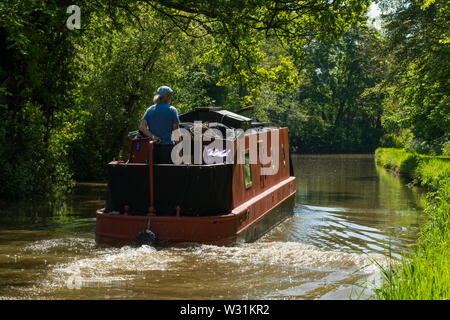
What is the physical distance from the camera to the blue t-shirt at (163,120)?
8.98m

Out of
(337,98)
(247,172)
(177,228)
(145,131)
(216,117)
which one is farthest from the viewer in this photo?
(337,98)

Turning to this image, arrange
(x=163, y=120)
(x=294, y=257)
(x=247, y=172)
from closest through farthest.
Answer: (x=294, y=257)
(x=163, y=120)
(x=247, y=172)

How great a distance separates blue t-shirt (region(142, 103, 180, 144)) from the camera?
8977 millimetres

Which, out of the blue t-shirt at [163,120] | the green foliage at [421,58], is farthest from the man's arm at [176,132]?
the green foliage at [421,58]

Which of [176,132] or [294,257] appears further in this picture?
[176,132]

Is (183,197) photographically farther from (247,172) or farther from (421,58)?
(421,58)

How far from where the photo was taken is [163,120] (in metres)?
9.00

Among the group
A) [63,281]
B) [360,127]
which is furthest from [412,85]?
[360,127]

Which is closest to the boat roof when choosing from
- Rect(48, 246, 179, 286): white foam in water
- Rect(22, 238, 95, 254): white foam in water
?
Rect(22, 238, 95, 254): white foam in water

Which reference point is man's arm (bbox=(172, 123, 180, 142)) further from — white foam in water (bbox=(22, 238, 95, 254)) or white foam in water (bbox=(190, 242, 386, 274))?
white foam in water (bbox=(22, 238, 95, 254))

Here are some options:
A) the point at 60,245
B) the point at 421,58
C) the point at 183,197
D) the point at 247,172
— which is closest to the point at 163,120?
the point at 183,197

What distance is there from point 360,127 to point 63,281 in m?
58.7

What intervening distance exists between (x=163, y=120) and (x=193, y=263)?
2.61m

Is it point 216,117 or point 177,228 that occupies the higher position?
point 216,117
